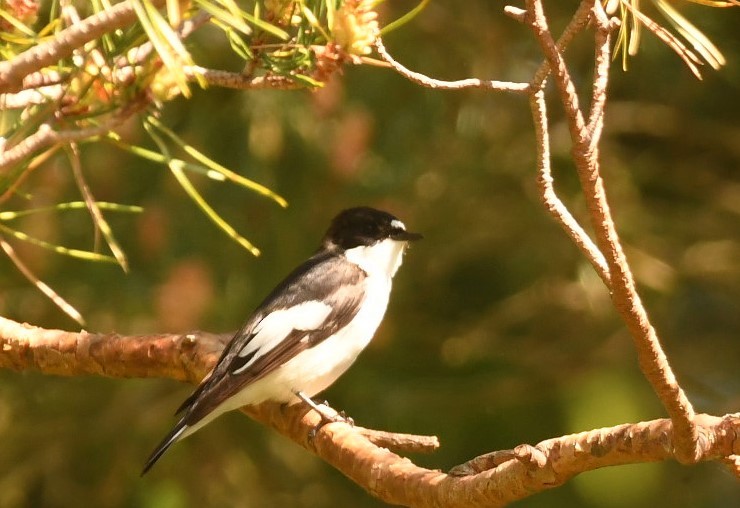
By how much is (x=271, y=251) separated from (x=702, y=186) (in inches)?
49.8

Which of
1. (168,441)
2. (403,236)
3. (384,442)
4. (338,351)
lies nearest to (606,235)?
(384,442)

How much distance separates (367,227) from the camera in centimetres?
271

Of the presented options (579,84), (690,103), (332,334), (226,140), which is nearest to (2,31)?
(332,334)

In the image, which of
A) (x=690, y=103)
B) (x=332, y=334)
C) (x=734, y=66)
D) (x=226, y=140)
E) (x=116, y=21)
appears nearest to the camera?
(x=116, y=21)

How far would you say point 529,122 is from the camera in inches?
131

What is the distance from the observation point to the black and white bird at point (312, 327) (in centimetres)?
212

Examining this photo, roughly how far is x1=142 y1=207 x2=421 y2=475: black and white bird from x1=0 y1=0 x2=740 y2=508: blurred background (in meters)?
0.25

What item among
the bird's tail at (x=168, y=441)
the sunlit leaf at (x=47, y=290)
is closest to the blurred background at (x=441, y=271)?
the bird's tail at (x=168, y=441)

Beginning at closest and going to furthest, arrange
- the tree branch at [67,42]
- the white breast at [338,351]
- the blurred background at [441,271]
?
the tree branch at [67,42] < the white breast at [338,351] < the blurred background at [441,271]

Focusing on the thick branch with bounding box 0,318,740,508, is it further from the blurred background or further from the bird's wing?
the blurred background

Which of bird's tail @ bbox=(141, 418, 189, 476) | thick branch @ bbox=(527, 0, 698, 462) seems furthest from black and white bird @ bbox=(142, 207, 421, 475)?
thick branch @ bbox=(527, 0, 698, 462)

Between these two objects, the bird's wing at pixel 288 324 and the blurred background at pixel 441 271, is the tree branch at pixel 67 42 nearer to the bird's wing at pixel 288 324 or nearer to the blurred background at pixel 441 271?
the bird's wing at pixel 288 324

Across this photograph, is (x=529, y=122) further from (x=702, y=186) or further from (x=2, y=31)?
(x=2, y=31)

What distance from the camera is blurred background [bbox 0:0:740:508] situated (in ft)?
9.55
